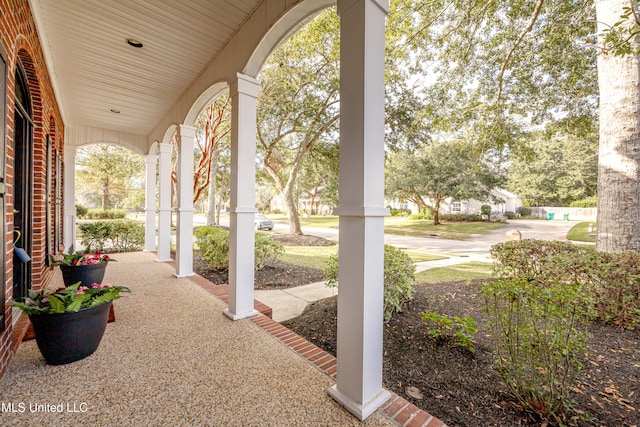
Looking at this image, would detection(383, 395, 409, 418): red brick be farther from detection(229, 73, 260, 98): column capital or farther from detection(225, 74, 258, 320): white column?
detection(229, 73, 260, 98): column capital

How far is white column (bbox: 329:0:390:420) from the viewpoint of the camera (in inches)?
64.4

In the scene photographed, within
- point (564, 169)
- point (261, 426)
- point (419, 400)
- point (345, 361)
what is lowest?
point (419, 400)

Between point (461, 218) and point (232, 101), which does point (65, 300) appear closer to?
point (232, 101)

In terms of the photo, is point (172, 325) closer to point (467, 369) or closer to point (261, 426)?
point (261, 426)

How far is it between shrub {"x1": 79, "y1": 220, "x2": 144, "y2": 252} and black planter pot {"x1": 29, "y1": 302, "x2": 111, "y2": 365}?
6.37 meters

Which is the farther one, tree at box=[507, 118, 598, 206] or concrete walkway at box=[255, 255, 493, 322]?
tree at box=[507, 118, 598, 206]

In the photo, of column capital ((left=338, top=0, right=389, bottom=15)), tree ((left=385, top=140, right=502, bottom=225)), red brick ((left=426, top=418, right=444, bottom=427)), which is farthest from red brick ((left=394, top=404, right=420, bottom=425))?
tree ((left=385, top=140, right=502, bottom=225))

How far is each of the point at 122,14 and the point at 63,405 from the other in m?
3.41

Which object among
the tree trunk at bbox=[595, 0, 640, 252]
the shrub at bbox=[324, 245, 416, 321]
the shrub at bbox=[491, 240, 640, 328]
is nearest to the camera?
the shrub at bbox=[491, 240, 640, 328]

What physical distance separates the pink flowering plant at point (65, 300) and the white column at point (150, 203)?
209 inches

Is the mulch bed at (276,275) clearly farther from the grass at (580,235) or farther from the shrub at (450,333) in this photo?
the grass at (580,235)

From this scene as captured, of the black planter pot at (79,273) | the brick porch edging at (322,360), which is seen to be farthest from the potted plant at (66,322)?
the black planter pot at (79,273)

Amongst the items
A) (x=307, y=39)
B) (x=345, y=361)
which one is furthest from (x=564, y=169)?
(x=345, y=361)

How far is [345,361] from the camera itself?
173cm
